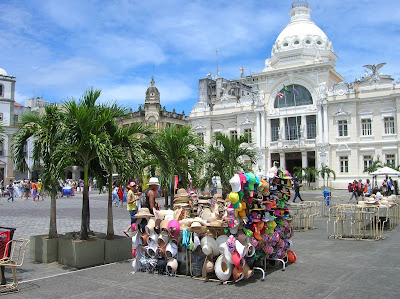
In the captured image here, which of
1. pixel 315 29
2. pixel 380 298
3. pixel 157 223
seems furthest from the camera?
pixel 315 29

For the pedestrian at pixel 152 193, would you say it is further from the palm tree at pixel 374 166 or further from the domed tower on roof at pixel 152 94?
the domed tower on roof at pixel 152 94

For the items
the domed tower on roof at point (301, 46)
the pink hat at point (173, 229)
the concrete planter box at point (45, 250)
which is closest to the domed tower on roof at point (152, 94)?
the domed tower on roof at point (301, 46)

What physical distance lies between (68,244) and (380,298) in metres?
5.67

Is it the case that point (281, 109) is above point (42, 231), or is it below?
above

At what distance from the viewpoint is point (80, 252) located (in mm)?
7723

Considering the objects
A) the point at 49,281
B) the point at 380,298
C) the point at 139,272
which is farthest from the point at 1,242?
the point at 380,298

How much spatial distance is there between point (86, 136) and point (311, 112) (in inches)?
1571

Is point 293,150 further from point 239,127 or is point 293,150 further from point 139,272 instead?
point 139,272

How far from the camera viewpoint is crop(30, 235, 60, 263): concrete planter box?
834 centimetres

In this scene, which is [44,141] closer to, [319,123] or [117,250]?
[117,250]

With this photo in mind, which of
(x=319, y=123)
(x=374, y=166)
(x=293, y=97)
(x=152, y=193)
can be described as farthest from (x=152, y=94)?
(x=152, y=193)

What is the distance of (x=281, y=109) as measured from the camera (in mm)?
46781

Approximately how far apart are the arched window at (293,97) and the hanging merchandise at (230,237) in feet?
126

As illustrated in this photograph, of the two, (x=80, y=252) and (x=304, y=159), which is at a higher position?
(x=304, y=159)
